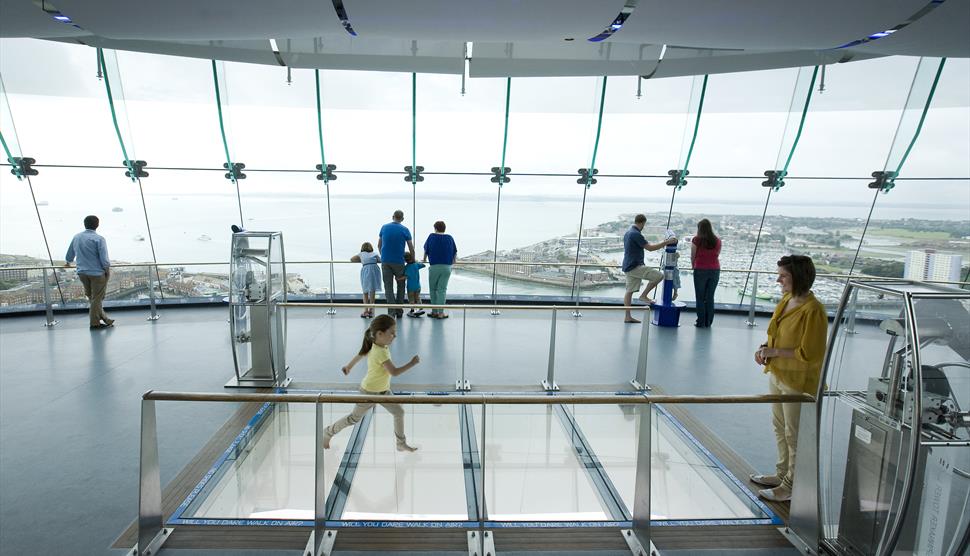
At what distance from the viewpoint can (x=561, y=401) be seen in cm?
295

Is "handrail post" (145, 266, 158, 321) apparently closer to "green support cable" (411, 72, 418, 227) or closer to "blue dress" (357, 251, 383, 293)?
"blue dress" (357, 251, 383, 293)

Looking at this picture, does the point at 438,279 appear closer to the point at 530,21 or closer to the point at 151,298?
the point at 151,298

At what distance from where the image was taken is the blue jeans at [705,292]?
8.56m

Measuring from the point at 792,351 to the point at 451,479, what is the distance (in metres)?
2.41

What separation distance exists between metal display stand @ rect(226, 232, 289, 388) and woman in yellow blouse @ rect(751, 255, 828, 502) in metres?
4.75

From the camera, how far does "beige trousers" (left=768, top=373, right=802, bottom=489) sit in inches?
138

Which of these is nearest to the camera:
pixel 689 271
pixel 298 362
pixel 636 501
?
pixel 636 501

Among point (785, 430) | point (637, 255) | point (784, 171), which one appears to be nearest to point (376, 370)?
point (785, 430)

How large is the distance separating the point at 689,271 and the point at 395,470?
7.51 m

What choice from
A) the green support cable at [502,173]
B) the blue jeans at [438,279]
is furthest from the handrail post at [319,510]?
the green support cable at [502,173]

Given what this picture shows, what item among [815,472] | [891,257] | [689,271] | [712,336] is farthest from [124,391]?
[891,257]

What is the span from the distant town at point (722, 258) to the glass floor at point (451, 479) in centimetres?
587

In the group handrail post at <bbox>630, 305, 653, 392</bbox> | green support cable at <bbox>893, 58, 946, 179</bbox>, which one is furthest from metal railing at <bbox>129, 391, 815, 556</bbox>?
green support cable at <bbox>893, 58, 946, 179</bbox>

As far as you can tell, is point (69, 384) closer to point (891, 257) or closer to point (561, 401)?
point (561, 401)
